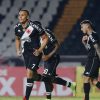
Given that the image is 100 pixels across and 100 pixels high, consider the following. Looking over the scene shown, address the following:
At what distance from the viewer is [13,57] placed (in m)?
18.8

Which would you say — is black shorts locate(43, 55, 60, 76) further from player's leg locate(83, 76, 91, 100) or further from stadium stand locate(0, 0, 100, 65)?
stadium stand locate(0, 0, 100, 65)

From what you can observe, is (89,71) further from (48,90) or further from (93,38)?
(48,90)

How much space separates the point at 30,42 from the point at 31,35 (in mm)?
140

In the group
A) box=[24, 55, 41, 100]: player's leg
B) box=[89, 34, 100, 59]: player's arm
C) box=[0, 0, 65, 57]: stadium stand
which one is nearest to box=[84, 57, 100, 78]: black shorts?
box=[89, 34, 100, 59]: player's arm

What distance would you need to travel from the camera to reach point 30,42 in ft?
35.7

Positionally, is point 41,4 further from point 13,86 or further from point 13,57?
point 13,86

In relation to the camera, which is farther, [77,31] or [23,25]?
[77,31]

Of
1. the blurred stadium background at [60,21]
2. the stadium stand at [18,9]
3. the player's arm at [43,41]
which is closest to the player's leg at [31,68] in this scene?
the player's arm at [43,41]

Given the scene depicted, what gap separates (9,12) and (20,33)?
32.4ft

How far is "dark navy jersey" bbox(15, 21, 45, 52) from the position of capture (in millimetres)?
10812

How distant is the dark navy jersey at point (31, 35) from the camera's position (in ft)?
35.5

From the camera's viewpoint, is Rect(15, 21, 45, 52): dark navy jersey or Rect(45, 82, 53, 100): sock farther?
Rect(45, 82, 53, 100): sock

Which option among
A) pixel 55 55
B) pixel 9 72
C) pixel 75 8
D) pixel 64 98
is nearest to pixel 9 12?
pixel 75 8

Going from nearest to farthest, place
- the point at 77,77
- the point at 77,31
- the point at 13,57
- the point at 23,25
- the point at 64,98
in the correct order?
the point at 23,25 < the point at 64,98 < the point at 77,77 < the point at 13,57 < the point at 77,31
